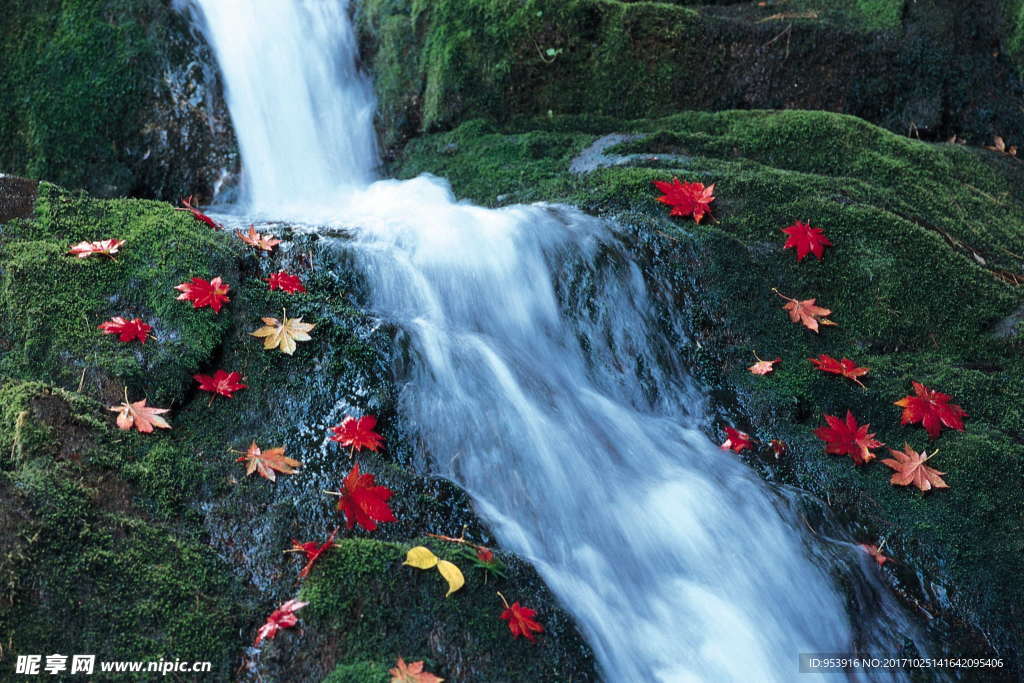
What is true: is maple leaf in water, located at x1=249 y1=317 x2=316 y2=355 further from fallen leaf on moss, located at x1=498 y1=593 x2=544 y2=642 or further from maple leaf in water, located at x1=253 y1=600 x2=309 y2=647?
fallen leaf on moss, located at x1=498 y1=593 x2=544 y2=642

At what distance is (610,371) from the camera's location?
4.11m

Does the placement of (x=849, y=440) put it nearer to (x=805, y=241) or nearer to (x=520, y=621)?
(x=805, y=241)

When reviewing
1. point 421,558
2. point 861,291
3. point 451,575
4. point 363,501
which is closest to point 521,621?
point 451,575

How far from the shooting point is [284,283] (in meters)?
3.76

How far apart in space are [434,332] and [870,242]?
2.45 metres

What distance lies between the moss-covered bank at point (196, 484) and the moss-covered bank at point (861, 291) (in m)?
1.59

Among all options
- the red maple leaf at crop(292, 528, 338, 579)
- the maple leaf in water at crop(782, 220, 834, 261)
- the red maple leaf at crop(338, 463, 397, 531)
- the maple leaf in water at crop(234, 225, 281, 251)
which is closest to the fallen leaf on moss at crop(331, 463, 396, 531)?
the red maple leaf at crop(338, 463, 397, 531)

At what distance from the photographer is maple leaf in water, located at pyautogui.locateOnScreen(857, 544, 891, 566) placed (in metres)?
3.37

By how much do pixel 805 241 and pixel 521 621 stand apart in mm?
2763

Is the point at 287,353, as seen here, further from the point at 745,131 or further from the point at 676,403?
the point at 745,131

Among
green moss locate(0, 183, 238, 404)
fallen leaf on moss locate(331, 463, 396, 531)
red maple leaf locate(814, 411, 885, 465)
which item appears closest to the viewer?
fallen leaf on moss locate(331, 463, 396, 531)

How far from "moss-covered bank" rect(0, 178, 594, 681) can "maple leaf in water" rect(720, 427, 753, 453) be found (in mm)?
1359

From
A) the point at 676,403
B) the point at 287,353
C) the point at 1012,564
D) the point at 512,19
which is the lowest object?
the point at 1012,564

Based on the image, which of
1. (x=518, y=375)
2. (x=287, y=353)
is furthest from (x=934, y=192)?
(x=287, y=353)
